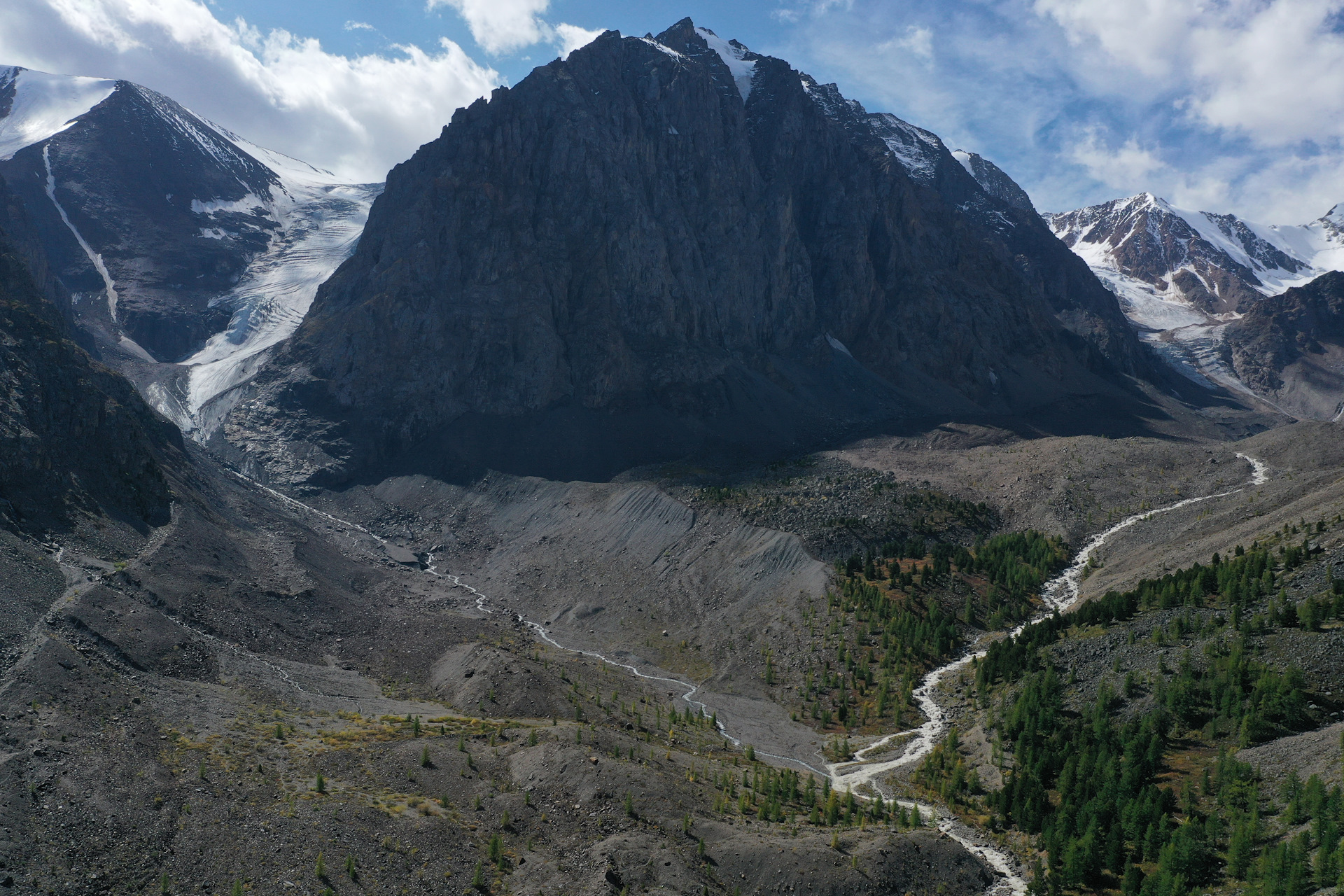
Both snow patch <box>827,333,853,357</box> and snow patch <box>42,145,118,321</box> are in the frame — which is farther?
snow patch <box>42,145,118,321</box>

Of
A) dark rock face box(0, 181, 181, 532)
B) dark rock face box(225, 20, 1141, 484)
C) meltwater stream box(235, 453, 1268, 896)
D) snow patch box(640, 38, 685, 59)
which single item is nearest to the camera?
meltwater stream box(235, 453, 1268, 896)

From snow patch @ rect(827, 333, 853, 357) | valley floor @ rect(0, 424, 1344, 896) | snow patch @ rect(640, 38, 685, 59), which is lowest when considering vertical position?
valley floor @ rect(0, 424, 1344, 896)

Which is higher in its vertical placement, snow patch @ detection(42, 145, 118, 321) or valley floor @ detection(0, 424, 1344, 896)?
snow patch @ detection(42, 145, 118, 321)

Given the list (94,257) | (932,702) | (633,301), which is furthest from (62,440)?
(94,257)

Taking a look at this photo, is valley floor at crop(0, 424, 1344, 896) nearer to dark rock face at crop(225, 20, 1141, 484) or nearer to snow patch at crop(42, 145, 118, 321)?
dark rock face at crop(225, 20, 1141, 484)

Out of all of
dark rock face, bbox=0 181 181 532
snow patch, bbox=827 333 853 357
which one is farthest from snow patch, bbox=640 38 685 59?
dark rock face, bbox=0 181 181 532

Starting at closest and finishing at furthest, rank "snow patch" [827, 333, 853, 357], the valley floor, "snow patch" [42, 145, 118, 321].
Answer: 1. the valley floor
2. "snow patch" [827, 333, 853, 357]
3. "snow patch" [42, 145, 118, 321]

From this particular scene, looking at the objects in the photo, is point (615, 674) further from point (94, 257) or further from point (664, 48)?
point (94, 257)

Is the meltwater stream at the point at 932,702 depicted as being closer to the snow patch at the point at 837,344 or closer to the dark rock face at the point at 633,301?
the dark rock face at the point at 633,301
